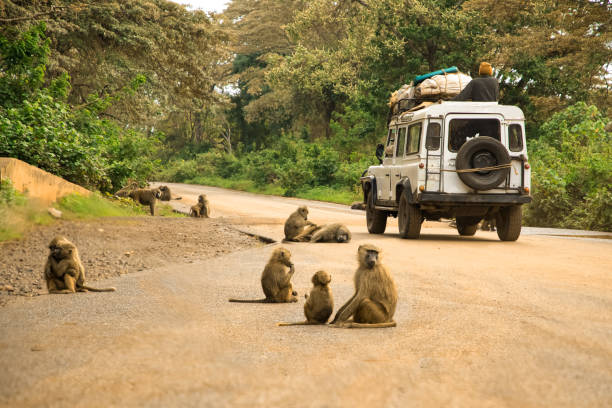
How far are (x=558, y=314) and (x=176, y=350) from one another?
3501 millimetres

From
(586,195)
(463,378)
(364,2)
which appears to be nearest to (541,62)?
(364,2)

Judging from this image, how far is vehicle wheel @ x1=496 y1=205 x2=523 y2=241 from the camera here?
1268 centimetres

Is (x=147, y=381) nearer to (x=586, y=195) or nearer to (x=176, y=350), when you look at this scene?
(x=176, y=350)

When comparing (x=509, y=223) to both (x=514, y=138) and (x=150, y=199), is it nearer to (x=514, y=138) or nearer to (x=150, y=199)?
(x=514, y=138)

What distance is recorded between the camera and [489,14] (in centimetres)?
2511

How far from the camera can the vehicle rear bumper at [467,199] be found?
474 inches

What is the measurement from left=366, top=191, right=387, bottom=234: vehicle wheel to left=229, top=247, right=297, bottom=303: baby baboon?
315 inches

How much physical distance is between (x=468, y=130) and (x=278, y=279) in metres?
6.97

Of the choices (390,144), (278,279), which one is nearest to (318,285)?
(278,279)

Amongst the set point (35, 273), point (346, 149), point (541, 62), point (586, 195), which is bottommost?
point (35, 273)

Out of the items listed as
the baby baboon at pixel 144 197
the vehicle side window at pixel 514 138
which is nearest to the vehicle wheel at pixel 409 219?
the vehicle side window at pixel 514 138

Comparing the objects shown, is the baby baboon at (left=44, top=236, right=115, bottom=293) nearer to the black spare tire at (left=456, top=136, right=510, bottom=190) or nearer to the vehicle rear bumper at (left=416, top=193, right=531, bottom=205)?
the vehicle rear bumper at (left=416, top=193, right=531, bottom=205)

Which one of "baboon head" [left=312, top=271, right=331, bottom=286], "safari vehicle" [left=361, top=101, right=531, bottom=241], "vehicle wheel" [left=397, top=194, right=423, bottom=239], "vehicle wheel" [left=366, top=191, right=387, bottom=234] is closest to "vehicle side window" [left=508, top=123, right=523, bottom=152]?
"safari vehicle" [left=361, top=101, right=531, bottom=241]

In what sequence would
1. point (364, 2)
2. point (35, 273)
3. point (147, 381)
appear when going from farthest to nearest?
point (364, 2)
point (35, 273)
point (147, 381)
